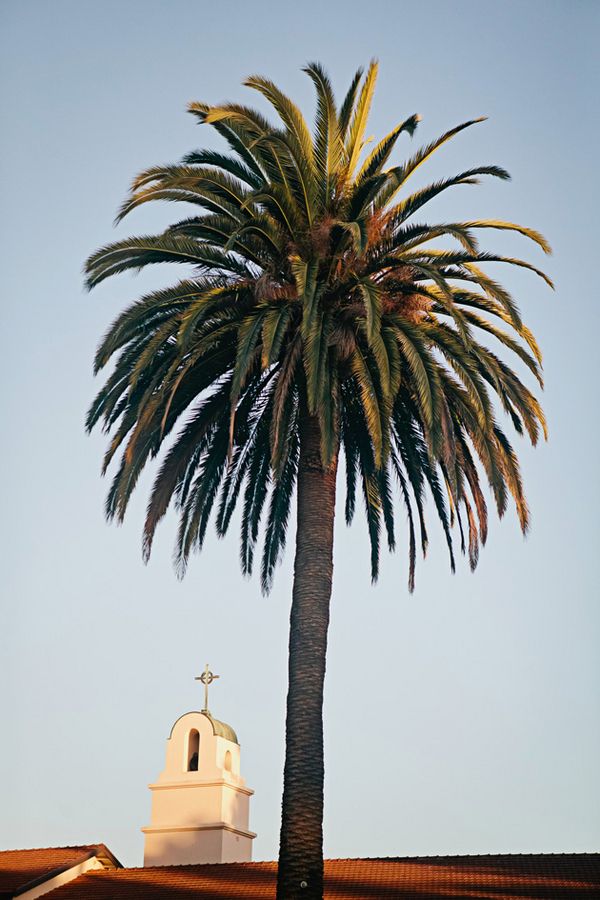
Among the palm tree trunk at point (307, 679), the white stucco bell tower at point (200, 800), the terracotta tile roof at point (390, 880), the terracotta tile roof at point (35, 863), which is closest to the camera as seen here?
the palm tree trunk at point (307, 679)

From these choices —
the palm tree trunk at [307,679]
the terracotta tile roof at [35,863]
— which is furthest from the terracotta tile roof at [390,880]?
the palm tree trunk at [307,679]

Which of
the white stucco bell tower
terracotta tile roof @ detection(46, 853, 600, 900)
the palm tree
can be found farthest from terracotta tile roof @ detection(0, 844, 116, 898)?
the palm tree

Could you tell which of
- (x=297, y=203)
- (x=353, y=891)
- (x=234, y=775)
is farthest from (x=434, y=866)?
(x=297, y=203)

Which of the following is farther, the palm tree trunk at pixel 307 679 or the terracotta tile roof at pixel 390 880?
the terracotta tile roof at pixel 390 880

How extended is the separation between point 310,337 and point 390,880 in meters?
11.7

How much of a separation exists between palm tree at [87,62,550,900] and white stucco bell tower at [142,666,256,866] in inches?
402

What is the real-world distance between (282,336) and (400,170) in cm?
371

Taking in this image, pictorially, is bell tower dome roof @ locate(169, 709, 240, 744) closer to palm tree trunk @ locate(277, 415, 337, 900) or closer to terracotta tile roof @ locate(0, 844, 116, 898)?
terracotta tile roof @ locate(0, 844, 116, 898)

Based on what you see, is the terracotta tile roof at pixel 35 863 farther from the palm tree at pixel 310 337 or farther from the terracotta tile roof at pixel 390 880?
the palm tree at pixel 310 337

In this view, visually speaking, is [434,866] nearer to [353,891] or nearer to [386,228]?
[353,891]

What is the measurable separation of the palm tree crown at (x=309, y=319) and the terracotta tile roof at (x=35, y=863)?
10104 mm

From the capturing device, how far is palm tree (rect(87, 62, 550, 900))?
66.3 feet

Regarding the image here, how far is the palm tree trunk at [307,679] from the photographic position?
725 inches

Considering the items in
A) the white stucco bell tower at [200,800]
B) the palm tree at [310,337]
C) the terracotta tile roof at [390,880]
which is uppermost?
the palm tree at [310,337]
